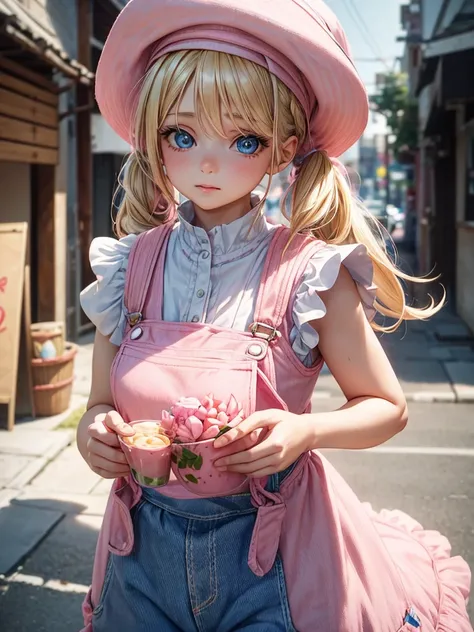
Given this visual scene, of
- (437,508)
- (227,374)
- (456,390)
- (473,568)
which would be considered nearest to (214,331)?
(227,374)

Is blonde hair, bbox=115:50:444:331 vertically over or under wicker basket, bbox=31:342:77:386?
Result: over

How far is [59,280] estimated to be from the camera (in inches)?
316

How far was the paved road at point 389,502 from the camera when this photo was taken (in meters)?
3.21

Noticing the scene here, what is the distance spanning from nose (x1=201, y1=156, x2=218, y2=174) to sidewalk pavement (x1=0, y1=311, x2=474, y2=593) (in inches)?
61.9

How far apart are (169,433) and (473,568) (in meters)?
2.69

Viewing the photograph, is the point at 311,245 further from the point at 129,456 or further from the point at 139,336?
the point at 129,456

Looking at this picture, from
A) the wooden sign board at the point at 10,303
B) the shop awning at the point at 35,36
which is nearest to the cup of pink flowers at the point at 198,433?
the wooden sign board at the point at 10,303


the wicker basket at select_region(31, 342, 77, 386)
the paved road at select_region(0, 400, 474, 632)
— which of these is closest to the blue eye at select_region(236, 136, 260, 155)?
the paved road at select_region(0, 400, 474, 632)

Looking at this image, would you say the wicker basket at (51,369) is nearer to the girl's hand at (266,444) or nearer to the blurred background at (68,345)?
the blurred background at (68,345)

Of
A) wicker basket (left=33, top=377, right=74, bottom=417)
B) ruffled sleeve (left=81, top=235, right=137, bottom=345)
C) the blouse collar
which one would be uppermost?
the blouse collar

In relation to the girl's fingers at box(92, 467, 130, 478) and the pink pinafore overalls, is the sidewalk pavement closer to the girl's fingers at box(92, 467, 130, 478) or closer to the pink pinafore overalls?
the pink pinafore overalls

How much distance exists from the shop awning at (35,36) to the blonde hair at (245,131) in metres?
3.75

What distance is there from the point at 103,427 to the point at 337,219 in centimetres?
79

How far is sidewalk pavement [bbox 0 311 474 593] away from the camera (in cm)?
385
